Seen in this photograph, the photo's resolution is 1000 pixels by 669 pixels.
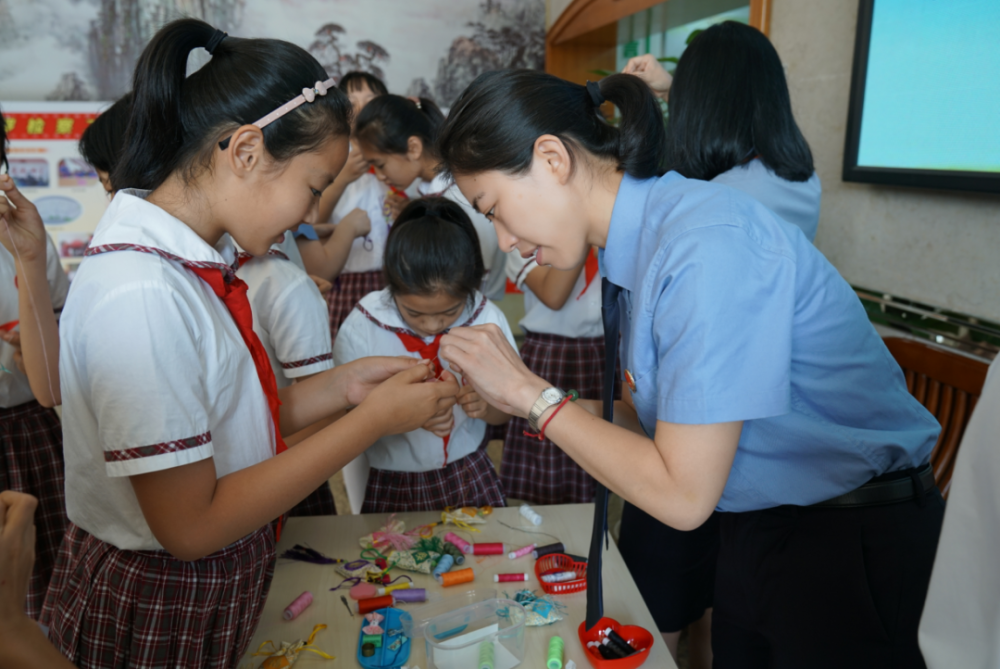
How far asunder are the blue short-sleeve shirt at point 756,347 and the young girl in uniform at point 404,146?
4.77 ft

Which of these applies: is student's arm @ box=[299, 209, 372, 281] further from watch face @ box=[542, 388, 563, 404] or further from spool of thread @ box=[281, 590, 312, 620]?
watch face @ box=[542, 388, 563, 404]

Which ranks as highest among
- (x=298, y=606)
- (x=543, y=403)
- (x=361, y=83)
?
(x=361, y=83)

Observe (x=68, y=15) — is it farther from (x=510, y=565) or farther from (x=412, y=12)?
(x=510, y=565)

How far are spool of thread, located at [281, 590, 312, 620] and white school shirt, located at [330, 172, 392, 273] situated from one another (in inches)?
71.6

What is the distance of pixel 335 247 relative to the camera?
2.65 meters

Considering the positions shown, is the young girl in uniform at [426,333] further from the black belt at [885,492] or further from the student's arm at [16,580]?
the student's arm at [16,580]

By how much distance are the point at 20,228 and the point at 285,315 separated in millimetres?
605

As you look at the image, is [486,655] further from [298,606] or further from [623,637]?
[298,606]

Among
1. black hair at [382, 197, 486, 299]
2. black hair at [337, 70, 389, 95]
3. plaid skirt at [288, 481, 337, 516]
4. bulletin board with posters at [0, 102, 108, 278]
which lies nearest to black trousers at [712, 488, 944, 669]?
black hair at [382, 197, 486, 299]

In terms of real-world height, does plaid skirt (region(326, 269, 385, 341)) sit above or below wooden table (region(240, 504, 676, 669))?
above

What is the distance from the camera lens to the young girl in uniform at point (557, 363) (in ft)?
7.75

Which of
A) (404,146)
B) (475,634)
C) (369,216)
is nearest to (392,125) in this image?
(404,146)

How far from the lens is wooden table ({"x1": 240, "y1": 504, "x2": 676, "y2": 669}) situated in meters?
1.13

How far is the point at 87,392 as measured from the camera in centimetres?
95
